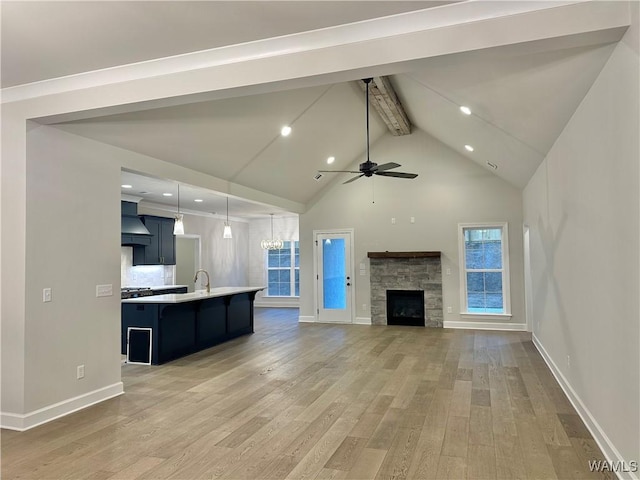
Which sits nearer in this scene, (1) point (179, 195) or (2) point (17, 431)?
(2) point (17, 431)

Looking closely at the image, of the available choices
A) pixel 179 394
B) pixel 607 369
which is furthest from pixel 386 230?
pixel 607 369

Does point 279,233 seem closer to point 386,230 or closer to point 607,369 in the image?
point 386,230

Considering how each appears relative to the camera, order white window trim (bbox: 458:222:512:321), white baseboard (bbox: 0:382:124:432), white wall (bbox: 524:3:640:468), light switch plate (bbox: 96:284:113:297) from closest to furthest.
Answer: white wall (bbox: 524:3:640:468) < white baseboard (bbox: 0:382:124:432) < light switch plate (bbox: 96:284:113:297) < white window trim (bbox: 458:222:512:321)

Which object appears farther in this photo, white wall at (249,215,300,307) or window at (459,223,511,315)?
white wall at (249,215,300,307)

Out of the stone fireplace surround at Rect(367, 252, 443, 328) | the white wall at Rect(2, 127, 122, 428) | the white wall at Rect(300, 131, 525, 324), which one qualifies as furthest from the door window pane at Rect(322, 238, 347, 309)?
the white wall at Rect(2, 127, 122, 428)

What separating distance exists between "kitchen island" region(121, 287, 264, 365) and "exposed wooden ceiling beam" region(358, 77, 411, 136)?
4.04 m

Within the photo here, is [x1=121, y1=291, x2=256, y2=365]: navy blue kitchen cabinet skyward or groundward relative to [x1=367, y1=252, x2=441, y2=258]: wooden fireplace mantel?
groundward

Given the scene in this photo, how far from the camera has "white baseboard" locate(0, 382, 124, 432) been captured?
140 inches

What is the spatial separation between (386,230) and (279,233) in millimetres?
4557

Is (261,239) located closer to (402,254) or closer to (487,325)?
(402,254)

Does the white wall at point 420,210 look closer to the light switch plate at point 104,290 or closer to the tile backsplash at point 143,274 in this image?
the tile backsplash at point 143,274

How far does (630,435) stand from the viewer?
7.95 feet

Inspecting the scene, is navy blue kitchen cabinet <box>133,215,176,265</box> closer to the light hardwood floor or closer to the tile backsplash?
the tile backsplash

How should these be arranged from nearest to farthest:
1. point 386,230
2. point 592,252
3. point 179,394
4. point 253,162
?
point 592,252 < point 179,394 < point 253,162 < point 386,230
